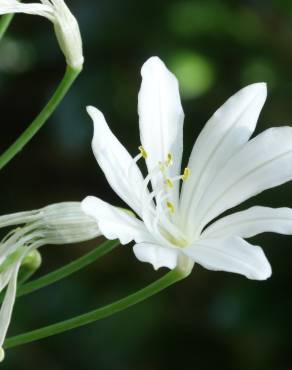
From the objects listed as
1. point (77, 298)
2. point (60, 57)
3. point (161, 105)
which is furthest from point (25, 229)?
point (60, 57)

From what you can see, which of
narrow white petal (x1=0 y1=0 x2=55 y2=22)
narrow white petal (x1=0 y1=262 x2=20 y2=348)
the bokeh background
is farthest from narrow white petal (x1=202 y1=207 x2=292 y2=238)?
the bokeh background

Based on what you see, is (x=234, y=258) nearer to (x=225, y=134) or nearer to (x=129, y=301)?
(x=129, y=301)

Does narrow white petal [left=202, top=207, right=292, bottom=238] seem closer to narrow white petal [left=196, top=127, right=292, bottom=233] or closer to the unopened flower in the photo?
narrow white petal [left=196, top=127, right=292, bottom=233]

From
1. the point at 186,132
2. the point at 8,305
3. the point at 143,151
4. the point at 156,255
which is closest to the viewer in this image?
the point at 156,255

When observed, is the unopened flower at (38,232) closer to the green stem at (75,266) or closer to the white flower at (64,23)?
the green stem at (75,266)

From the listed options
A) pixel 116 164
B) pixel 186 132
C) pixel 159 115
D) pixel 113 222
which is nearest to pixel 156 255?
pixel 113 222

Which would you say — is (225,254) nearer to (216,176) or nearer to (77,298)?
(216,176)

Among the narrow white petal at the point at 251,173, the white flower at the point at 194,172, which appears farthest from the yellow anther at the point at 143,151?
the narrow white petal at the point at 251,173
